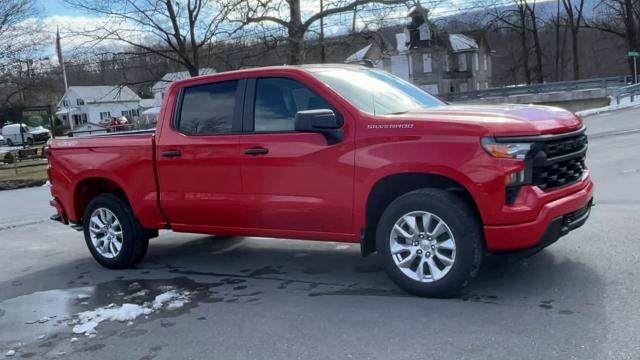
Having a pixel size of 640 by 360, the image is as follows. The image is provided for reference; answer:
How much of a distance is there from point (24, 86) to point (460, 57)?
4342 cm

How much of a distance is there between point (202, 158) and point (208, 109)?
1.69 ft

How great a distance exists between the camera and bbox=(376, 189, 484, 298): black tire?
4.75 metres

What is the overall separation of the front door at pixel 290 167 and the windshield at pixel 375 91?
0.74 ft

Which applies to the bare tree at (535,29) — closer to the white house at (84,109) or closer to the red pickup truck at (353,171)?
the red pickup truck at (353,171)

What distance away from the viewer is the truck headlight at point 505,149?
455 centimetres

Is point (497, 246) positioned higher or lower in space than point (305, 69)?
lower

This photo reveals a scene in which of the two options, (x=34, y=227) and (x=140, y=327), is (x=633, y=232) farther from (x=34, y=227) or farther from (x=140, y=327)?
(x=34, y=227)

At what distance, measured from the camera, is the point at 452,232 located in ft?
15.7

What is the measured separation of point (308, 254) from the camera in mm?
6922

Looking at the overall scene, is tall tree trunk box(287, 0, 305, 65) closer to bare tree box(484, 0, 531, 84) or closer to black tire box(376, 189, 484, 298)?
black tire box(376, 189, 484, 298)

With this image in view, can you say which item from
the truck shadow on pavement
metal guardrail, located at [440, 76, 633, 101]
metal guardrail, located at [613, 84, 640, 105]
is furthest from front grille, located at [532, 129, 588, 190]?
metal guardrail, located at [440, 76, 633, 101]

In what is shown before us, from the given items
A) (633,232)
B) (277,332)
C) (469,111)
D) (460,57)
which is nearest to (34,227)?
(277,332)

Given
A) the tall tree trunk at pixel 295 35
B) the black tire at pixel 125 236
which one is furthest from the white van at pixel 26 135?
the black tire at pixel 125 236

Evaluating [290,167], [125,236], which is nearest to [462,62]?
[125,236]
